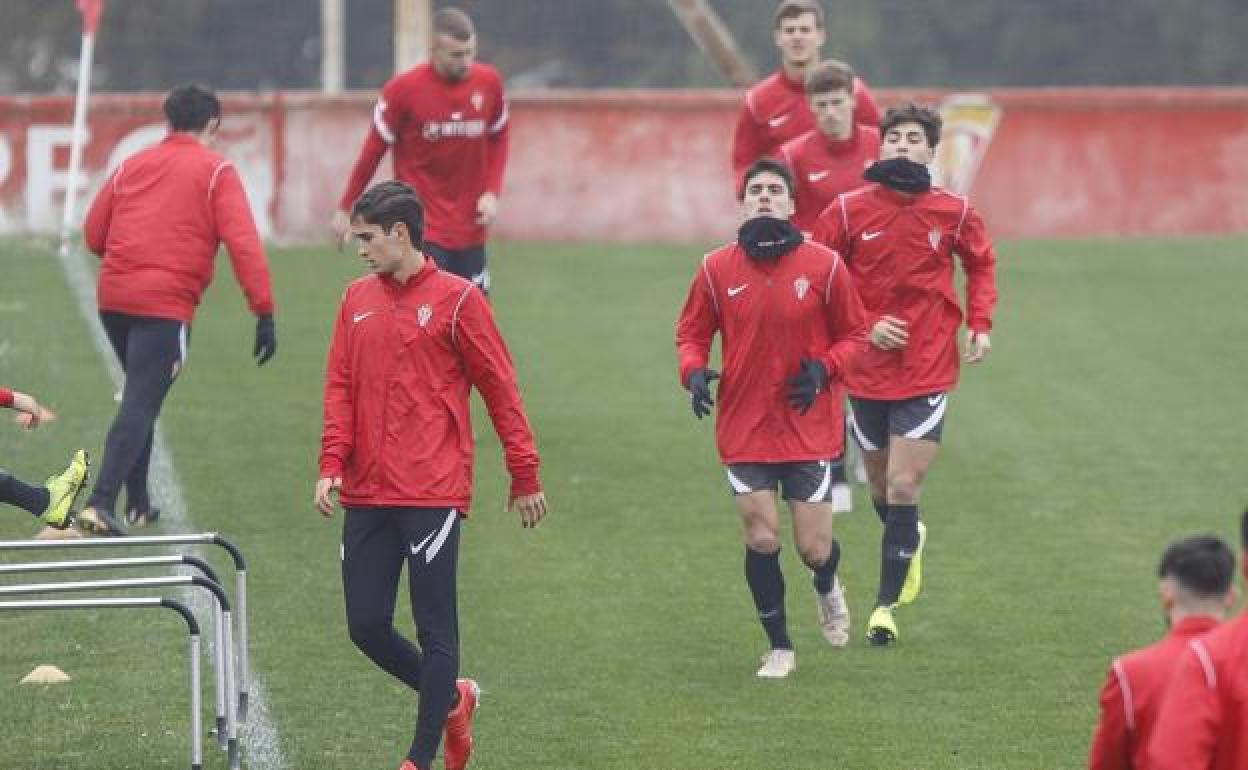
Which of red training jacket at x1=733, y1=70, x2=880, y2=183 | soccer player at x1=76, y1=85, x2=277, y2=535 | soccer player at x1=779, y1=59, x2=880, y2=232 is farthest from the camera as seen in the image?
red training jacket at x1=733, y1=70, x2=880, y2=183

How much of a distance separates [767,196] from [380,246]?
6.51 feet

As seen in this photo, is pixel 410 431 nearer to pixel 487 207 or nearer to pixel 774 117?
pixel 774 117

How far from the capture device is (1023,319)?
63.6 feet

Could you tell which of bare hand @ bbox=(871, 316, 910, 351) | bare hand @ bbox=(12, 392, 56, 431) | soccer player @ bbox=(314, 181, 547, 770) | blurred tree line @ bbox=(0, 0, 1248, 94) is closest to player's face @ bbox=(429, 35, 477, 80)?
bare hand @ bbox=(871, 316, 910, 351)

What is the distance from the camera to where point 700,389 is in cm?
943

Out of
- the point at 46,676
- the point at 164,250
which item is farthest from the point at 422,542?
the point at 164,250

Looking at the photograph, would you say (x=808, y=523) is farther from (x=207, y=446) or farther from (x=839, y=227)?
(x=207, y=446)

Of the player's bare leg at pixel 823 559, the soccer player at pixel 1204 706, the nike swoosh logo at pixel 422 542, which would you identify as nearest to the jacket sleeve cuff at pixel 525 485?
the nike swoosh logo at pixel 422 542

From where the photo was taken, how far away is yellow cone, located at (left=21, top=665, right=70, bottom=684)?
9820mm

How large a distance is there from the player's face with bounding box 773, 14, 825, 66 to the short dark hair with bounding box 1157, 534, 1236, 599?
7.24m

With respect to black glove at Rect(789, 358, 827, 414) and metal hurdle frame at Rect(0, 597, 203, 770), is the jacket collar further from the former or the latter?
black glove at Rect(789, 358, 827, 414)

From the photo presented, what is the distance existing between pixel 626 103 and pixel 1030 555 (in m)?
11.0

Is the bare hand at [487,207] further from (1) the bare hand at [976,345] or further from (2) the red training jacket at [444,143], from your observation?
(1) the bare hand at [976,345]

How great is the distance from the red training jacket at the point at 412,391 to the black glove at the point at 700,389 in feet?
4.22
